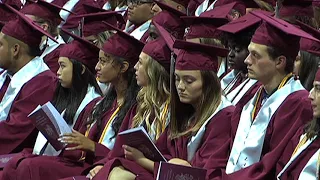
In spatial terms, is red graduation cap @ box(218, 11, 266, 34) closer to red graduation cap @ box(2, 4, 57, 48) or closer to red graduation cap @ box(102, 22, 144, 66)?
red graduation cap @ box(102, 22, 144, 66)

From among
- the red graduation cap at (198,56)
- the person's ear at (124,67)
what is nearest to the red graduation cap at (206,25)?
the person's ear at (124,67)

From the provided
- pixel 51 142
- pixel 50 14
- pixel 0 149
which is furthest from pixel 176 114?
pixel 50 14

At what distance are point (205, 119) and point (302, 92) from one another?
635 mm

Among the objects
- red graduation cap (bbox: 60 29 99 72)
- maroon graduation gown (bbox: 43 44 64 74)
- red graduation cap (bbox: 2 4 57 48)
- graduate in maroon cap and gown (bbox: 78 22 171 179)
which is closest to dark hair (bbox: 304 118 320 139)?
graduate in maroon cap and gown (bbox: 78 22 171 179)

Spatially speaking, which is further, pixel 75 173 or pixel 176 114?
pixel 75 173

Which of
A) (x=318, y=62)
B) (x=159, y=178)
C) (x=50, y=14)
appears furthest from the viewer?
(x=50, y=14)

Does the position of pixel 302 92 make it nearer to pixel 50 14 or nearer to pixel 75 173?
pixel 75 173

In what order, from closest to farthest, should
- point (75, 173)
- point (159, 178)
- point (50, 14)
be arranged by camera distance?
point (159, 178) < point (75, 173) < point (50, 14)

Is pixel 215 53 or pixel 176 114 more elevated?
pixel 215 53

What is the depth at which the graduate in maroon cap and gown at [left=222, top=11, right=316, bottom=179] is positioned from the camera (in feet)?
14.4

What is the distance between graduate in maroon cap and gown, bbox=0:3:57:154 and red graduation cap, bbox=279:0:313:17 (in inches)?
72.3

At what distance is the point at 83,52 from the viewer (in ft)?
20.2

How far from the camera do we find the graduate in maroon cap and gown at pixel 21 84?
634 centimetres

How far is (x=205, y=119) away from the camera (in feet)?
16.0
